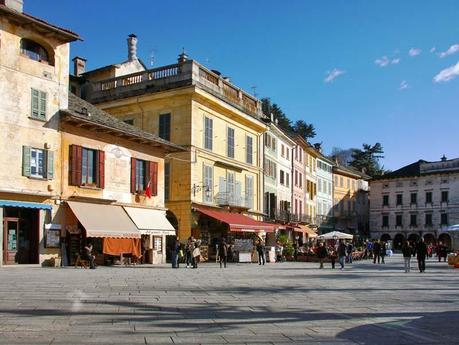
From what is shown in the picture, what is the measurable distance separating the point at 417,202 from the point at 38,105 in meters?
64.0

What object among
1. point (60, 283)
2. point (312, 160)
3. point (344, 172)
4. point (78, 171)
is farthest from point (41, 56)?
point (344, 172)

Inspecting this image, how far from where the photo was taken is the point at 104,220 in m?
26.3

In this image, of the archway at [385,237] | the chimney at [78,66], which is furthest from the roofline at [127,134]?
the archway at [385,237]

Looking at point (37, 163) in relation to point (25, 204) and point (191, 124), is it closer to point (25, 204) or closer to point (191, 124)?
point (25, 204)

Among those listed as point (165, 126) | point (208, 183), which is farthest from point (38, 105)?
point (208, 183)

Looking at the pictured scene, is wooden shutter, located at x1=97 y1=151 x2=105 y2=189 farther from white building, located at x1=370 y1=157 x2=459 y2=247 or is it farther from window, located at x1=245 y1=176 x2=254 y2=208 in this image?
white building, located at x1=370 y1=157 x2=459 y2=247

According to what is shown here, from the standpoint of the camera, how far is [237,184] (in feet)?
131

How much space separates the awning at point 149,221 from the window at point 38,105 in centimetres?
662

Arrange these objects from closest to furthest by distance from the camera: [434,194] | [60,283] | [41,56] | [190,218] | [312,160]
Result: [60,283]
[41,56]
[190,218]
[312,160]
[434,194]

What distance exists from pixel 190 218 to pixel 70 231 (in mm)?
9772

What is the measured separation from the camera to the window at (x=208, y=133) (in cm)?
3556

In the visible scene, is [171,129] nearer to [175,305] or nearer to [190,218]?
[190,218]

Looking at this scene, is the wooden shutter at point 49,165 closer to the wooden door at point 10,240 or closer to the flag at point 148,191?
the wooden door at point 10,240

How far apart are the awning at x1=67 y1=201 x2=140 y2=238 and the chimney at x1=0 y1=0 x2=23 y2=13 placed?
850 cm
